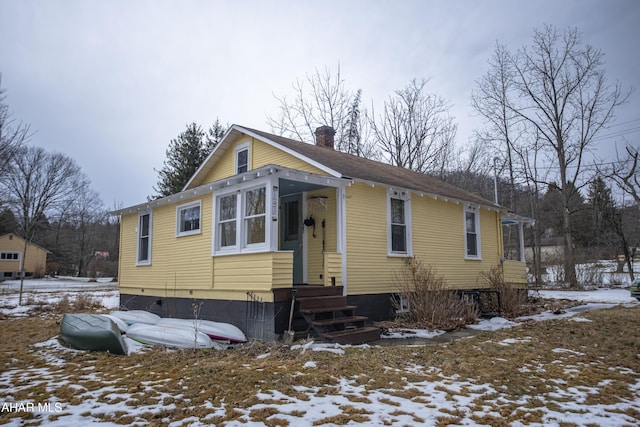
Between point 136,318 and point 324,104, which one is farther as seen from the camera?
point 324,104

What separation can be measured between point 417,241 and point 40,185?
1702 inches

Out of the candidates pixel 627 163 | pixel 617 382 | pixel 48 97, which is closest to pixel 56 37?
pixel 48 97

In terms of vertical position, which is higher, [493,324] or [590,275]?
[590,275]

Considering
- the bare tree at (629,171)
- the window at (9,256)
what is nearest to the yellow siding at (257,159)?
the bare tree at (629,171)

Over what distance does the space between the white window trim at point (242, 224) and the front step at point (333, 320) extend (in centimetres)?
125

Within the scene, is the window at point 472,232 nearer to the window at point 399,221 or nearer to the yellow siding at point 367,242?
the window at point 399,221

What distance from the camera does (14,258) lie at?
41.1 metres

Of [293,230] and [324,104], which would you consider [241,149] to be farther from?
[324,104]

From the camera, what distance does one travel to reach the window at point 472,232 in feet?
40.8

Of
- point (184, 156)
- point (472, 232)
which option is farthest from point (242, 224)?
point (184, 156)

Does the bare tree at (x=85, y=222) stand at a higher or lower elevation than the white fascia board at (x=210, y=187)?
higher

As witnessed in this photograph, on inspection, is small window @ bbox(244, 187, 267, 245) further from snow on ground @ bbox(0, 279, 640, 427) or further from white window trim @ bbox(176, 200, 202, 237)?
snow on ground @ bbox(0, 279, 640, 427)

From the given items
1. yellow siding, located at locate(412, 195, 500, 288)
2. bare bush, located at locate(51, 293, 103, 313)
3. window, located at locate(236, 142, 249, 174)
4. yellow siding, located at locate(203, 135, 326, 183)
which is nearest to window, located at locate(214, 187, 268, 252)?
yellow siding, located at locate(203, 135, 326, 183)

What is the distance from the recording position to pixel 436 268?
11.0 meters
